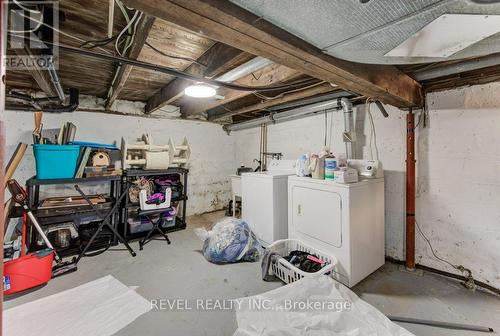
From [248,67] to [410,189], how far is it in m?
2.07

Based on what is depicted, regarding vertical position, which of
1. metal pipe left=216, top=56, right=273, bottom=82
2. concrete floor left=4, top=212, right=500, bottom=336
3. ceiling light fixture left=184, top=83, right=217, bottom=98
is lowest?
concrete floor left=4, top=212, right=500, bottom=336

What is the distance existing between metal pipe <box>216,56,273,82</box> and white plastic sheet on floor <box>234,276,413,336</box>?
1.70 metres

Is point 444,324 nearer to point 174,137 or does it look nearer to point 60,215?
point 60,215

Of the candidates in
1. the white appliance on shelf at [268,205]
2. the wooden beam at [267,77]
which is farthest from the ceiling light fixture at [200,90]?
the white appliance on shelf at [268,205]

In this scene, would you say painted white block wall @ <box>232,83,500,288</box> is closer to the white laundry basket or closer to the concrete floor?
the concrete floor

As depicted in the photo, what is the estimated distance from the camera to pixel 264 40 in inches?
41.8

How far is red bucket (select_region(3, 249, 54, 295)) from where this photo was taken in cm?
184

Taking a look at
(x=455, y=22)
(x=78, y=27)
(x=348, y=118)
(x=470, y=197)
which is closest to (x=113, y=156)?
(x=78, y=27)

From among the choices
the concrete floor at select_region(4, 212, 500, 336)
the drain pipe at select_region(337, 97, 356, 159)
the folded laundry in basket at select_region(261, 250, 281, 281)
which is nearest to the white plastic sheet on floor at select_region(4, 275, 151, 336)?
the concrete floor at select_region(4, 212, 500, 336)

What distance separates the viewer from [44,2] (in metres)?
0.94

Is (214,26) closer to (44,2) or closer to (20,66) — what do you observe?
(44,2)

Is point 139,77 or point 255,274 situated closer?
point 255,274

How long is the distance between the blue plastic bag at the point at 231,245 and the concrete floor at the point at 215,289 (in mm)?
86

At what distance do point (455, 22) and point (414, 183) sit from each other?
5.70 feet
